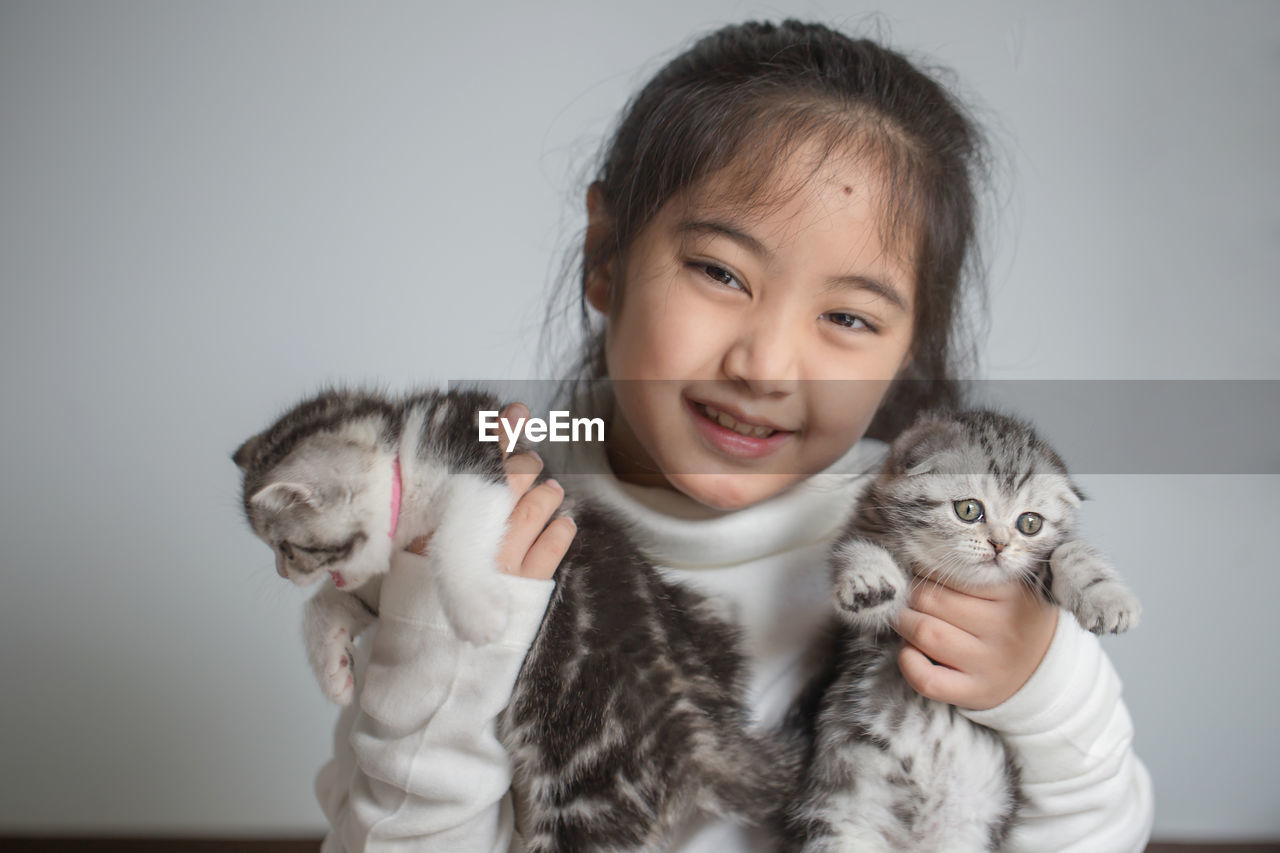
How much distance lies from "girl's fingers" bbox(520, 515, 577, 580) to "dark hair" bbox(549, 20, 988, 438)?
41 cm

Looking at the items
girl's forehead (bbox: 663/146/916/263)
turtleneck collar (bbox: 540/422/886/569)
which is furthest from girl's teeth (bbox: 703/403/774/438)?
girl's forehead (bbox: 663/146/916/263)

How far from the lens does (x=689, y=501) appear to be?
1.33 meters

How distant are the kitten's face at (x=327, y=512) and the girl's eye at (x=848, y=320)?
60 cm

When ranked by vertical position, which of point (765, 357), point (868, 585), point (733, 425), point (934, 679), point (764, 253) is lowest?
point (934, 679)

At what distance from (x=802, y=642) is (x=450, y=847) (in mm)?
545

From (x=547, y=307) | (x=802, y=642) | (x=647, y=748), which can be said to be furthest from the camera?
(x=547, y=307)

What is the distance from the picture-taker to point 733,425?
1.20 meters

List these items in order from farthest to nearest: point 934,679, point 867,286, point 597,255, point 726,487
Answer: point 597,255, point 726,487, point 867,286, point 934,679

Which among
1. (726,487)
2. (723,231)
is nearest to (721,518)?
(726,487)

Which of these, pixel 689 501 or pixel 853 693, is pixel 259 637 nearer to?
pixel 689 501

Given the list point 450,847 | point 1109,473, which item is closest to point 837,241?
point 450,847

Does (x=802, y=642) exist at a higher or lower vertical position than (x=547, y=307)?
lower

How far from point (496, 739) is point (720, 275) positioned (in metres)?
0.64

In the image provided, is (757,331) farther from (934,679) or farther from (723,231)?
(934,679)
